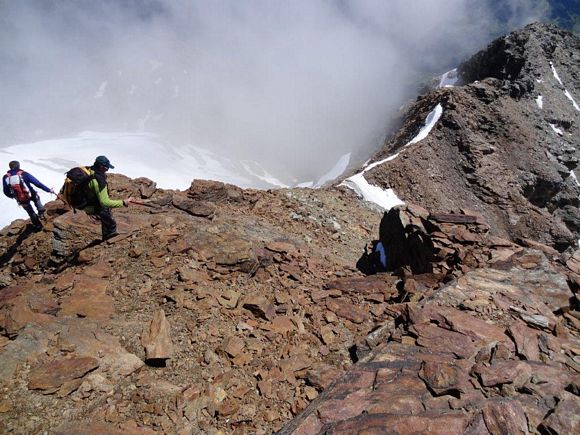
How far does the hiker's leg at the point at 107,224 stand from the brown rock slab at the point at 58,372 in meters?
4.56

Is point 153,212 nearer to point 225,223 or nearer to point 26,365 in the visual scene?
point 225,223

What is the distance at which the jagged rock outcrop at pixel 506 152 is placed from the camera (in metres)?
29.0

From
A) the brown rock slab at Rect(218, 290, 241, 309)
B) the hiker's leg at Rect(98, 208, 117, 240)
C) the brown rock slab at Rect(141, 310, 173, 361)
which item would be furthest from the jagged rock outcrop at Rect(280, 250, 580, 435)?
the hiker's leg at Rect(98, 208, 117, 240)

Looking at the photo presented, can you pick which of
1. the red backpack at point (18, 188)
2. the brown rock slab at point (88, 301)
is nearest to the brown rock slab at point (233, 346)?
the brown rock slab at point (88, 301)

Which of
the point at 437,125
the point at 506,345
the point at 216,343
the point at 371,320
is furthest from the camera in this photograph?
the point at 437,125

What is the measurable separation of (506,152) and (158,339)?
36751 millimetres

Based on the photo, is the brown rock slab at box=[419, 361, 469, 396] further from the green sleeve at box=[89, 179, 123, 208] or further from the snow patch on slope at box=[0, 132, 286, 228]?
the snow patch on slope at box=[0, 132, 286, 228]

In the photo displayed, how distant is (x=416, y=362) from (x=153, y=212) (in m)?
9.57

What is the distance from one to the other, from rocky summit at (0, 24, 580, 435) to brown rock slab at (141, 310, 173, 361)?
0.04 meters

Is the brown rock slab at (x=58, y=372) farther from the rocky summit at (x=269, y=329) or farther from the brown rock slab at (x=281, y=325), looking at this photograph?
the brown rock slab at (x=281, y=325)

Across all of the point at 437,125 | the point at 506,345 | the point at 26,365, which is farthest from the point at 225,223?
the point at 437,125

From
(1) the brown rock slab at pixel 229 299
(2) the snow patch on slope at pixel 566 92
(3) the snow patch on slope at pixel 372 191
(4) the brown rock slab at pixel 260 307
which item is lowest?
(4) the brown rock slab at pixel 260 307

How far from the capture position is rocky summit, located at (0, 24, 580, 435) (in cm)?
518

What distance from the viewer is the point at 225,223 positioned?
40.4 ft
